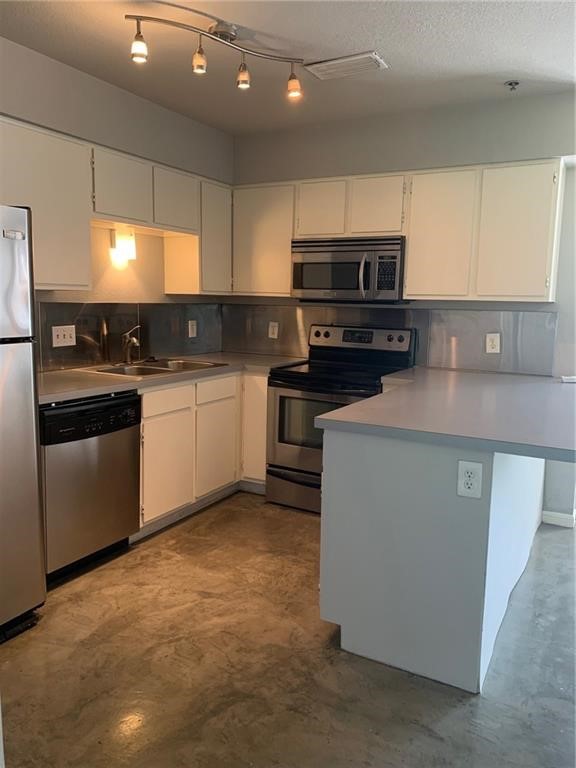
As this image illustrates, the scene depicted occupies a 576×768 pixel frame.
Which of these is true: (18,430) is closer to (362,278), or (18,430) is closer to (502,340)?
(362,278)

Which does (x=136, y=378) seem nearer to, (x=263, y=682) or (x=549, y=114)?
(x=263, y=682)

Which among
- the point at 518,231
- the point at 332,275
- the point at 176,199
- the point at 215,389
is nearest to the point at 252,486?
the point at 215,389

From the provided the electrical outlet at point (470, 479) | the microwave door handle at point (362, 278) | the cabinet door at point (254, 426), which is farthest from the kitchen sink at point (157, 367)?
the electrical outlet at point (470, 479)

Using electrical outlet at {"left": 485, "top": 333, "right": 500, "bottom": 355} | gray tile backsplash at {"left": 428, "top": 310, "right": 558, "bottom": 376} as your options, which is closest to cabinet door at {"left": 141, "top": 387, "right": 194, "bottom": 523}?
gray tile backsplash at {"left": 428, "top": 310, "right": 558, "bottom": 376}

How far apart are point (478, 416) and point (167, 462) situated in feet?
5.97

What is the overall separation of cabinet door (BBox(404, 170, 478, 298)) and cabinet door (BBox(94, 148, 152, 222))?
162cm

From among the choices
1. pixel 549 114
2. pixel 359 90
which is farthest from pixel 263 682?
pixel 549 114

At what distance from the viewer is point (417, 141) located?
355 cm

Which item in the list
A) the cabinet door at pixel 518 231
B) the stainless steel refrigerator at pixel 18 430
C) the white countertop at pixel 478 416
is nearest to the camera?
the white countertop at pixel 478 416

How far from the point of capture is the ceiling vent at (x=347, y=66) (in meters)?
2.66

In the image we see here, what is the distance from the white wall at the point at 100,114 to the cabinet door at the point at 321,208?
2.10 ft

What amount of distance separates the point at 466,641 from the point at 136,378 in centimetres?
203

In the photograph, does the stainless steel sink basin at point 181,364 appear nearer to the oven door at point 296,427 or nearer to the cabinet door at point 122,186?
the oven door at point 296,427

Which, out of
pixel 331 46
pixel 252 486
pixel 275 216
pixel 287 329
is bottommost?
pixel 252 486
